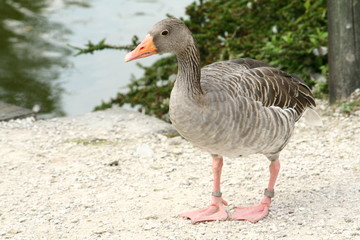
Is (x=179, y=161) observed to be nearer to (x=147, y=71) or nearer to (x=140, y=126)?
(x=140, y=126)

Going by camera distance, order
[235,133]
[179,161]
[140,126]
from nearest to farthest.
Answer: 1. [235,133]
2. [179,161]
3. [140,126]

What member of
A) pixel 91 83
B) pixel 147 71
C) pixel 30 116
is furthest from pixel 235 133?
pixel 91 83

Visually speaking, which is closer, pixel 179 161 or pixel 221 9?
pixel 179 161

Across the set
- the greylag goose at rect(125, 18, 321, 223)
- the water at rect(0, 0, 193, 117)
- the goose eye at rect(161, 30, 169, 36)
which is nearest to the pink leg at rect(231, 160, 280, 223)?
the greylag goose at rect(125, 18, 321, 223)

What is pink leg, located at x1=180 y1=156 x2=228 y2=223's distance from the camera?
4.95 metres

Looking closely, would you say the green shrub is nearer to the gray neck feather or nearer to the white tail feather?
the white tail feather

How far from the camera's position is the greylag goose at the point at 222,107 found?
14.7 feet

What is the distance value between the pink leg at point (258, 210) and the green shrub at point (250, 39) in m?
2.76

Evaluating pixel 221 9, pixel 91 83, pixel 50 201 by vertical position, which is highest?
pixel 221 9

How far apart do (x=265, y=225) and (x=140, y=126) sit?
8.42ft

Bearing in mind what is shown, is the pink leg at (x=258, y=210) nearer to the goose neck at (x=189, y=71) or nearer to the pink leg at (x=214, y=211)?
the pink leg at (x=214, y=211)

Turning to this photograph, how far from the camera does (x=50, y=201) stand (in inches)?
210

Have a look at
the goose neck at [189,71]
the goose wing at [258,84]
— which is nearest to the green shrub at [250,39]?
the goose wing at [258,84]

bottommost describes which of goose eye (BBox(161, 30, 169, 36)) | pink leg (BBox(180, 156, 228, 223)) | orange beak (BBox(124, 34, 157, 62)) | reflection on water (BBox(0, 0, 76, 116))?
pink leg (BBox(180, 156, 228, 223))
